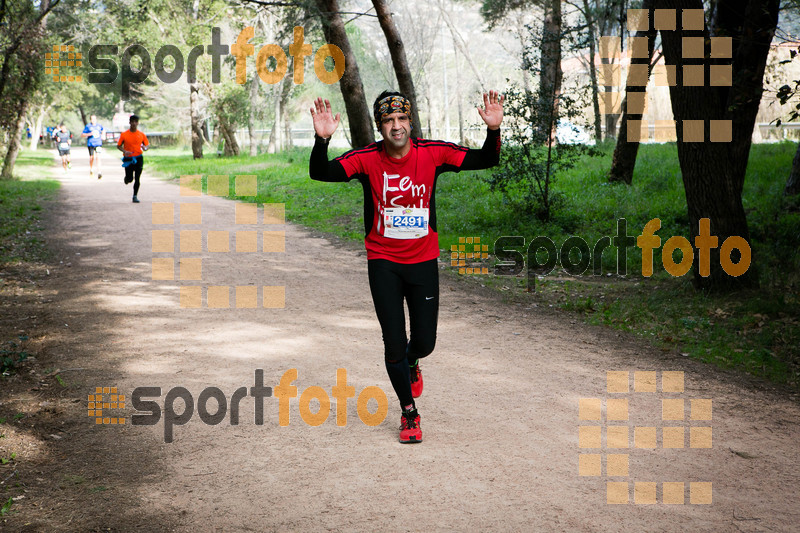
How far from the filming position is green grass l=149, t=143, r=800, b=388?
761 centimetres

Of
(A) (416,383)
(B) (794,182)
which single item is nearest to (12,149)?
(B) (794,182)

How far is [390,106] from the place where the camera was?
454 centimetres

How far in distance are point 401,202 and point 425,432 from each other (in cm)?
168

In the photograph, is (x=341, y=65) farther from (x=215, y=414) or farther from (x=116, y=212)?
(x=215, y=414)

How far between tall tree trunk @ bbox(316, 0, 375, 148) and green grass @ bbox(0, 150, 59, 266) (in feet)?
28.1

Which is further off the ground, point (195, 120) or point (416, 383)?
point (195, 120)

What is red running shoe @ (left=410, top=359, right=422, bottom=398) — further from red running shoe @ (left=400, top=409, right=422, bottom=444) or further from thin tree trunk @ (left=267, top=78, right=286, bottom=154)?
thin tree trunk @ (left=267, top=78, right=286, bottom=154)

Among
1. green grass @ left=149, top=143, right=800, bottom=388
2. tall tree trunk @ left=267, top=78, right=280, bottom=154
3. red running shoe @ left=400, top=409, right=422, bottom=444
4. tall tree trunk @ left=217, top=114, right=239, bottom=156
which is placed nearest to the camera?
red running shoe @ left=400, top=409, right=422, bottom=444

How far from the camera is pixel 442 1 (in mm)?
43344

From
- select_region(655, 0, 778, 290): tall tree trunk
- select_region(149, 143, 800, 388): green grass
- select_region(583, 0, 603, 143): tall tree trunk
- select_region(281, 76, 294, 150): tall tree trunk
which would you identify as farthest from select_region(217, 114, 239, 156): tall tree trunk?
select_region(655, 0, 778, 290): tall tree trunk

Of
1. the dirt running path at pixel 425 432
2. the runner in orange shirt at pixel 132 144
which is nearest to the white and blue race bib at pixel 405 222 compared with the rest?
the dirt running path at pixel 425 432

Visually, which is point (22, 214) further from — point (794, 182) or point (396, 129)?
point (794, 182)

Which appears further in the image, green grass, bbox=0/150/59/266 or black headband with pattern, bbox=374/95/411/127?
green grass, bbox=0/150/59/266

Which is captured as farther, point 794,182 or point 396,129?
point 794,182
